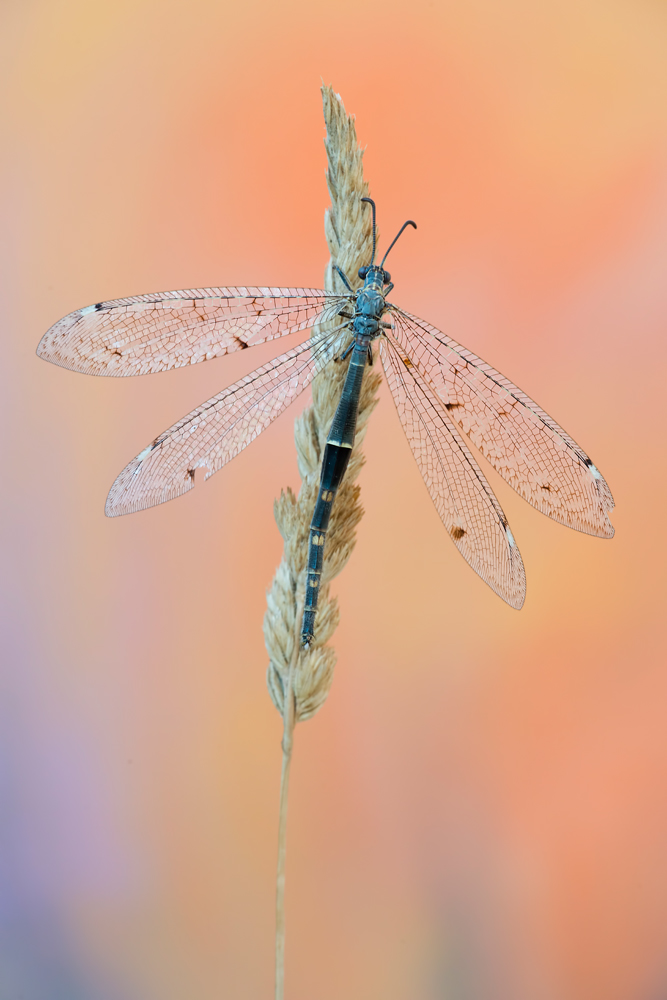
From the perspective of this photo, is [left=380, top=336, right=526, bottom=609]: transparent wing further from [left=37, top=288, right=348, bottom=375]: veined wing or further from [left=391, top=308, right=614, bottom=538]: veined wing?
[left=37, top=288, right=348, bottom=375]: veined wing

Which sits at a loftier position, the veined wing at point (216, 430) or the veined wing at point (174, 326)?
the veined wing at point (174, 326)

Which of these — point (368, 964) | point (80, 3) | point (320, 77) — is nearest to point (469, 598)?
point (368, 964)

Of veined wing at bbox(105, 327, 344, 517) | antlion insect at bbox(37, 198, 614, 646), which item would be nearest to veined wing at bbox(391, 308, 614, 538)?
antlion insect at bbox(37, 198, 614, 646)

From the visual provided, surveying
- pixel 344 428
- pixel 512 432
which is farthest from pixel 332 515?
pixel 512 432

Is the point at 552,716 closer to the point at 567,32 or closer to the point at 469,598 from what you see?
the point at 469,598

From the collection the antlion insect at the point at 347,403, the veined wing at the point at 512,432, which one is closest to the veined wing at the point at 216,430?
the antlion insect at the point at 347,403

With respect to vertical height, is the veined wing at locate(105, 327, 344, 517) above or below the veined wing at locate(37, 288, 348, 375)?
below

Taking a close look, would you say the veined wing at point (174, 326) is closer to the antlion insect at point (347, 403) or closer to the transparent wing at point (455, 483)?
the antlion insect at point (347, 403)
